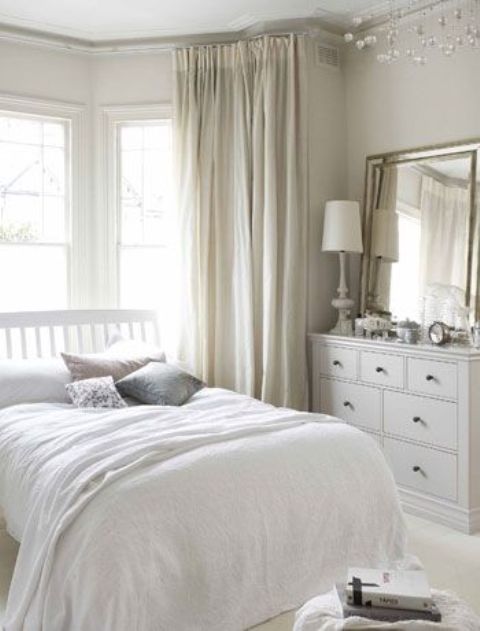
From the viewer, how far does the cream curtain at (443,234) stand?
4051 millimetres

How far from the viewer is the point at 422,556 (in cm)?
332

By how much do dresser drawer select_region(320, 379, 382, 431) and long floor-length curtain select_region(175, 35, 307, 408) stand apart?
7.1 inches

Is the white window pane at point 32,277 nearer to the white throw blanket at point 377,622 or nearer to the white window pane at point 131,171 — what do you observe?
the white window pane at point 131,171

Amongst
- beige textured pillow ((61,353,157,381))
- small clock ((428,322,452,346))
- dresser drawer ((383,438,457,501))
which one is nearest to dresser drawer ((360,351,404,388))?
small clock ((428,322,452,346))

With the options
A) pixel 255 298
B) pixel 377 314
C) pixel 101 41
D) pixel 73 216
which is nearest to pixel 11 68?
pixel 101 41

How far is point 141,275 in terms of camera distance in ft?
16.4

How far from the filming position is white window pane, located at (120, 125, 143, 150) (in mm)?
4953

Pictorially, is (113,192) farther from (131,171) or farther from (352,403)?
(352,403)

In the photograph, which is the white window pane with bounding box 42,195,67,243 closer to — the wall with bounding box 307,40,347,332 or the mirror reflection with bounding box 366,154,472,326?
the wall with bounding box 307,40,347,332

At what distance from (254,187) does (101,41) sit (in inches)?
61.4

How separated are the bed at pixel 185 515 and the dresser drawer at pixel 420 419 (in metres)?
0.88

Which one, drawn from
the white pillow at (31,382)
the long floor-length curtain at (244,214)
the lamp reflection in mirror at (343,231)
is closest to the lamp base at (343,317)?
the lamp reflection in mirror at (343,231)

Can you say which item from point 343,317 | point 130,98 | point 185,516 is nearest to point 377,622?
point 185,516

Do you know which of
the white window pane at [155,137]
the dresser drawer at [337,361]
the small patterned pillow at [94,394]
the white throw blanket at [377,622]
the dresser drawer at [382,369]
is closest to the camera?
the white throw blanket at [377,622]
